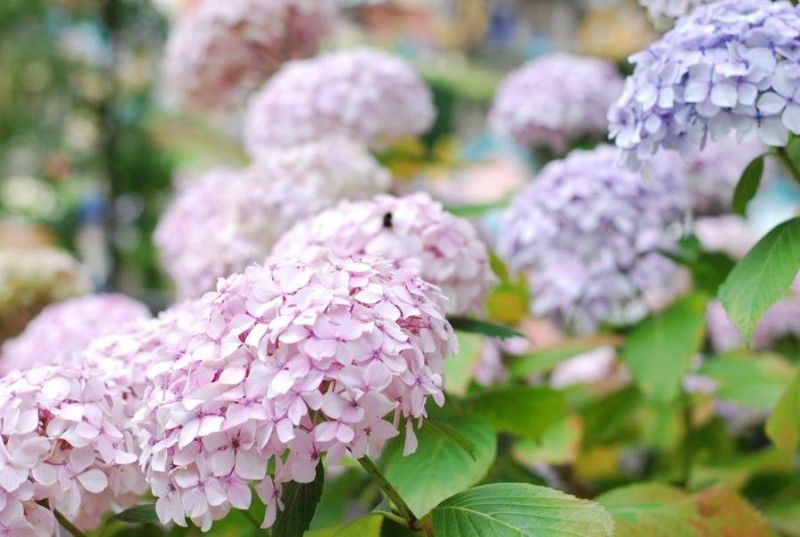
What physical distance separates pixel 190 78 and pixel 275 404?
875 millimetres

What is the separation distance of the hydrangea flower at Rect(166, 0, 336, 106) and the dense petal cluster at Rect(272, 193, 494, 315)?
57 cm

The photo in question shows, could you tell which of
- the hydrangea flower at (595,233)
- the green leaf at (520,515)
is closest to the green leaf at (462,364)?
the hydrangea flower at (595,233)

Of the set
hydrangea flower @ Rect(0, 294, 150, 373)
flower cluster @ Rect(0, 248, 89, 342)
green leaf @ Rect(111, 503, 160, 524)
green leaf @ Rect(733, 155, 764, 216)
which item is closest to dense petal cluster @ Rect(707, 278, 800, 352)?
green leaf @ Rect(733, 155, 764, 216)

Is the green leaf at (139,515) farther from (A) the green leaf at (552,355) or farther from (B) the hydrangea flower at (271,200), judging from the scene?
(A) the green leaf at (552,355)

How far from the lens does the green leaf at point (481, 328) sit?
60cm

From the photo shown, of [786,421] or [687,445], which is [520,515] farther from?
[687,445]

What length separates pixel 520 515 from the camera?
1.38 ft

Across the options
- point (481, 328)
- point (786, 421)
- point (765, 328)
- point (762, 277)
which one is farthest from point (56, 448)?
point (765, 328)

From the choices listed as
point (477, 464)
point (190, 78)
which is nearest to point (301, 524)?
point (477, 464)

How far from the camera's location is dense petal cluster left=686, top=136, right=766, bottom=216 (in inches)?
38.3

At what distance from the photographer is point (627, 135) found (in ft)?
1.75

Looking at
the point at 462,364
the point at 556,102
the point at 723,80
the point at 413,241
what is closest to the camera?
the point at 723,80

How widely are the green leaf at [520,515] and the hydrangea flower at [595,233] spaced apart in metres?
0.38

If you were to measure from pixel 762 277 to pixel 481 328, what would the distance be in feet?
0.59
